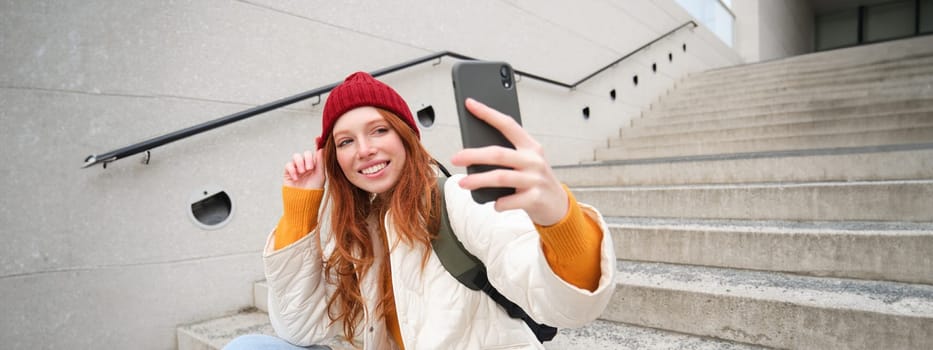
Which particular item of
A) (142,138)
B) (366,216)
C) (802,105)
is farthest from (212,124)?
(802,105)

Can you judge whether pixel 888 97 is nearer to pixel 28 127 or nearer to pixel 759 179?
pixel 759 179

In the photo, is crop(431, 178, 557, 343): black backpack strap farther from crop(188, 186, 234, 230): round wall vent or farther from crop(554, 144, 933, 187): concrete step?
crop(554, 144, 933, 187): concrete step

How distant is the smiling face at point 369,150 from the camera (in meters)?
1.03

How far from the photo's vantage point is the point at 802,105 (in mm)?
4129

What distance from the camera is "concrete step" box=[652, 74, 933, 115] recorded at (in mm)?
3863

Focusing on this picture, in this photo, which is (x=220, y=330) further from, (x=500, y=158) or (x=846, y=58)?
(x=846, y=58)

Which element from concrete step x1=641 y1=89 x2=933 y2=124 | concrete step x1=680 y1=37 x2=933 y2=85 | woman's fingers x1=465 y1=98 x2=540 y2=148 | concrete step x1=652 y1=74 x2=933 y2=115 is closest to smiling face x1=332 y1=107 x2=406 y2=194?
woman's fingers x1=465 y1=98 x2=540 y2=148

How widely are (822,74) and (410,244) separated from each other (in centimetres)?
588

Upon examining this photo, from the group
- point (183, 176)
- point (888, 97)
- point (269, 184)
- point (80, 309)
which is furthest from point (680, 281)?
point (888, 97)

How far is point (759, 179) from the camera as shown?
2686mm

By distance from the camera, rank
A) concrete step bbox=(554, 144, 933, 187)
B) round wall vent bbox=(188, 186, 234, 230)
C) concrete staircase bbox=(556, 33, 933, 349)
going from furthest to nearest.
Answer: concrete step bbox=(554, 144, 933, 187) < round wall vent bbox=(188, 186, 234, 230) < concrete staircase bbox=(556, 33, 933, 349)

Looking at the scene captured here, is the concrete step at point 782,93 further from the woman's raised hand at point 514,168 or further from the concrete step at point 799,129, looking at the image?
the woman's raised hand at point 514,168

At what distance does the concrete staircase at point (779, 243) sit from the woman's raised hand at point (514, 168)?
3.90 ft

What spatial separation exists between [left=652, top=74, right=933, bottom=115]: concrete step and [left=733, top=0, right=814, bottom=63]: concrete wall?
5.42m
